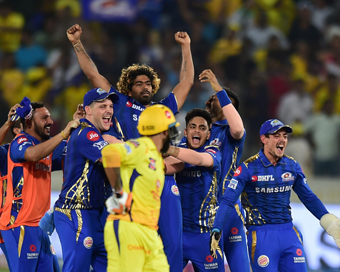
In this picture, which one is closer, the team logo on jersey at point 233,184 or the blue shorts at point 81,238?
the blue shorts at point 81,238

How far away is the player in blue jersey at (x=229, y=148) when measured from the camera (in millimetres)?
7270

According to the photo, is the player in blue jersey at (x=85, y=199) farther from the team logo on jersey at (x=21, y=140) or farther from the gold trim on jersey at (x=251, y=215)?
the gold trim on jersey at (x=251, y=215)

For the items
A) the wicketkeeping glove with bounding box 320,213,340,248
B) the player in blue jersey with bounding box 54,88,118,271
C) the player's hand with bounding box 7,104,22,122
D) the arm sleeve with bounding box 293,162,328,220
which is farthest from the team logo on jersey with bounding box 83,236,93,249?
the wicketkeeping glove with bounding box 320,213,340,248

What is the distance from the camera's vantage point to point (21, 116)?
23.3 feet

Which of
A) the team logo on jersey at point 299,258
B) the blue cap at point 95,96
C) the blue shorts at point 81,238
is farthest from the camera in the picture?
the team logo on jersey at point 299,258

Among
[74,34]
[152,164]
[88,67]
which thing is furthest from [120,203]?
[74,34]

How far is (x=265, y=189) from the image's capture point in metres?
7.07

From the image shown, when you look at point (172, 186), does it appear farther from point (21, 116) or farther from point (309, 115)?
point (309, 115)

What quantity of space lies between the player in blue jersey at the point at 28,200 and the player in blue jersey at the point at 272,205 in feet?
6.65

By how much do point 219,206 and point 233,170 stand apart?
2.72ft

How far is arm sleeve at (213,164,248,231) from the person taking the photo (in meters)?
6.80

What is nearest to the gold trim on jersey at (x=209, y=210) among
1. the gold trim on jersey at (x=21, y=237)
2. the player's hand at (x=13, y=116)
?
the gold trim on jersey at (x=21, y=237)

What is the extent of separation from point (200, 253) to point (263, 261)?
2.35 ft

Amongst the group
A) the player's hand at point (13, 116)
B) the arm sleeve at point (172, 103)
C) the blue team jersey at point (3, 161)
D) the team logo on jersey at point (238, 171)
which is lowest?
the team logo on jersey at point (238, 171)
